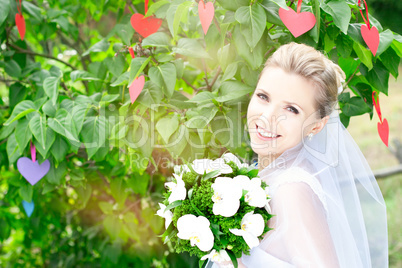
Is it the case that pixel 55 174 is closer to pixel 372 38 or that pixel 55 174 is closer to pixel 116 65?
pixel 116 65

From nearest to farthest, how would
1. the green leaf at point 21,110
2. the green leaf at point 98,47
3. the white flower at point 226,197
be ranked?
the white flower at point 226,197
the green leaf at point 21,110
the green leaf at point 98,47

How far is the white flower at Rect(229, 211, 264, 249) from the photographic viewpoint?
131 centimetres

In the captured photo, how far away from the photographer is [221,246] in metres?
1.33

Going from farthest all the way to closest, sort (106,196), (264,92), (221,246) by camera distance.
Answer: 1. (106,196)
2. (264,92)
3. (221,246)

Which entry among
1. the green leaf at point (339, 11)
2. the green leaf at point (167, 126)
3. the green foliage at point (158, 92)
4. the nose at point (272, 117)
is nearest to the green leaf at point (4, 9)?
the green foliage at point (158, 92)

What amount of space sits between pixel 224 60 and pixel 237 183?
609mm

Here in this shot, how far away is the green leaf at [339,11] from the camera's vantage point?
4.69ft

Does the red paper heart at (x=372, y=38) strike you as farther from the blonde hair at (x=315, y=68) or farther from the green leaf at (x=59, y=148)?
the green leaf at (x=59, y=148)

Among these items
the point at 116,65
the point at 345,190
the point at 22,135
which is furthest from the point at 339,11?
the point at 22,135

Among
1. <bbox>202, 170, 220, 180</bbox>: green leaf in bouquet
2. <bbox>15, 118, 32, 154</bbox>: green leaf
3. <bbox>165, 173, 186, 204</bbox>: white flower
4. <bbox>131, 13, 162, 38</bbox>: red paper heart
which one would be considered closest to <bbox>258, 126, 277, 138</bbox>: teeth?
<bbox>202, 170, 220, 180</bbox>: green leaf in bouquet

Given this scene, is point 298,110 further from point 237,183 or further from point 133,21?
point 133,21

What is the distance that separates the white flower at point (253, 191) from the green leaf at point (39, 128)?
0.86 m

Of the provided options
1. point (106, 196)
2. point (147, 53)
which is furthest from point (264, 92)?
point (106, 196)

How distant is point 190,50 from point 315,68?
0.56m
